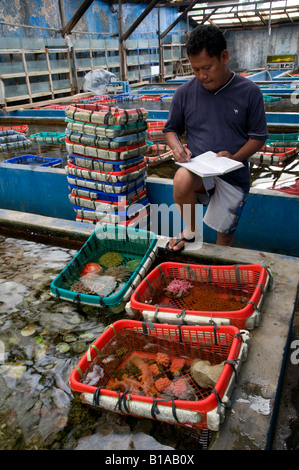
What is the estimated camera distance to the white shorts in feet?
8.95

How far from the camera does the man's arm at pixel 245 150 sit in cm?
252

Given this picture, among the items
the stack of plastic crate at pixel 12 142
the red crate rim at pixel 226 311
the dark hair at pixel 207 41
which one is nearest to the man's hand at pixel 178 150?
the dark hair at pixel 207 41

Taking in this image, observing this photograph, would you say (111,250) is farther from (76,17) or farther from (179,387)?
(76,17)

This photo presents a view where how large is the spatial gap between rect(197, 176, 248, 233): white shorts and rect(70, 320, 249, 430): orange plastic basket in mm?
1120

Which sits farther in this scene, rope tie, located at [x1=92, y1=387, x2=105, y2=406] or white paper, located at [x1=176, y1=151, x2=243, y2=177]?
white paper, located at [x1=176, y1=151, x2=243, y2=177]

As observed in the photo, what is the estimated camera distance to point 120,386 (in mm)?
1845

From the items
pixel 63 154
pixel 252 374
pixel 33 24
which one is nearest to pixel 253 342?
pixel 252 374

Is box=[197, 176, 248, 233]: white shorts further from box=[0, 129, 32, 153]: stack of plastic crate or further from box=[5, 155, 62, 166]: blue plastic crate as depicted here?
box=[0, 129, 32, 153]: stack of plastic crate

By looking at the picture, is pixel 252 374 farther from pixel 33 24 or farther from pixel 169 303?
pixel 33 24

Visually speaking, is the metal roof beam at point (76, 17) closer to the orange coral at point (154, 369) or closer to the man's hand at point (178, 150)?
the man's hand at point (178, 150)

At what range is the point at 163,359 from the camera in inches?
77.9

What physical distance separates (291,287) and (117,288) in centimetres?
133

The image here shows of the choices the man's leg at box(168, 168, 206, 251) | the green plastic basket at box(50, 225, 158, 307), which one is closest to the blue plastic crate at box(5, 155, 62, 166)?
the green plastic basket at box(50, 225, 158, 307)

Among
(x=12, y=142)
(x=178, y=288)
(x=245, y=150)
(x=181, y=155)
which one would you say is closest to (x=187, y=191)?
(x=181, y=155)
